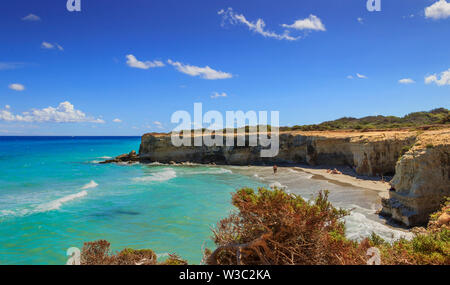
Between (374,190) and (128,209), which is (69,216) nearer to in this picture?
(128,209)

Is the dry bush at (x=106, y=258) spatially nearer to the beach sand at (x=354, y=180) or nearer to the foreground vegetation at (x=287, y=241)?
the foreground vegetation at (x=287, y=241)

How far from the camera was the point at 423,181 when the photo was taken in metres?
12.5

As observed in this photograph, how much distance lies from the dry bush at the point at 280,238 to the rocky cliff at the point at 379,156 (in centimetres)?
929

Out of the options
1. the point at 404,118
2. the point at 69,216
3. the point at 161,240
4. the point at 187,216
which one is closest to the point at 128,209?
the point at 69,216

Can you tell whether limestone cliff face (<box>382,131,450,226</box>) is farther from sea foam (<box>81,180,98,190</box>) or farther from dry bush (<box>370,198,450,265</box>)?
sea foam (<box>81,180,98,190</box>)

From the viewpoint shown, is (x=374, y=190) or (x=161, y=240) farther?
(x=374, y=190)

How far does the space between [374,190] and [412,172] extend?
8.32 m

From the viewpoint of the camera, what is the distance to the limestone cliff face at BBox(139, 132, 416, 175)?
24562 millimetres

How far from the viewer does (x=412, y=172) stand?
42.5ft

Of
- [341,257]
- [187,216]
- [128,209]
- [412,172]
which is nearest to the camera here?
[341,257]

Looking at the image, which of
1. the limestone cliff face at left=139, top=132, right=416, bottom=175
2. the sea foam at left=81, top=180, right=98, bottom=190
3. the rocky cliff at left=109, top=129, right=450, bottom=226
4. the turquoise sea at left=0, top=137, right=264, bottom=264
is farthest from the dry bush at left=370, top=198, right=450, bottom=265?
the sea foam at left=81, top=180, right=98, bottom=190

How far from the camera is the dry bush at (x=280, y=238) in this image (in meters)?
5.33

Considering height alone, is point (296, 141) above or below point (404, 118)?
below

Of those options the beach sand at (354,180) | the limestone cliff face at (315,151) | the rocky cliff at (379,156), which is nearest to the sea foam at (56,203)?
the rocky cliff at (379,156)
